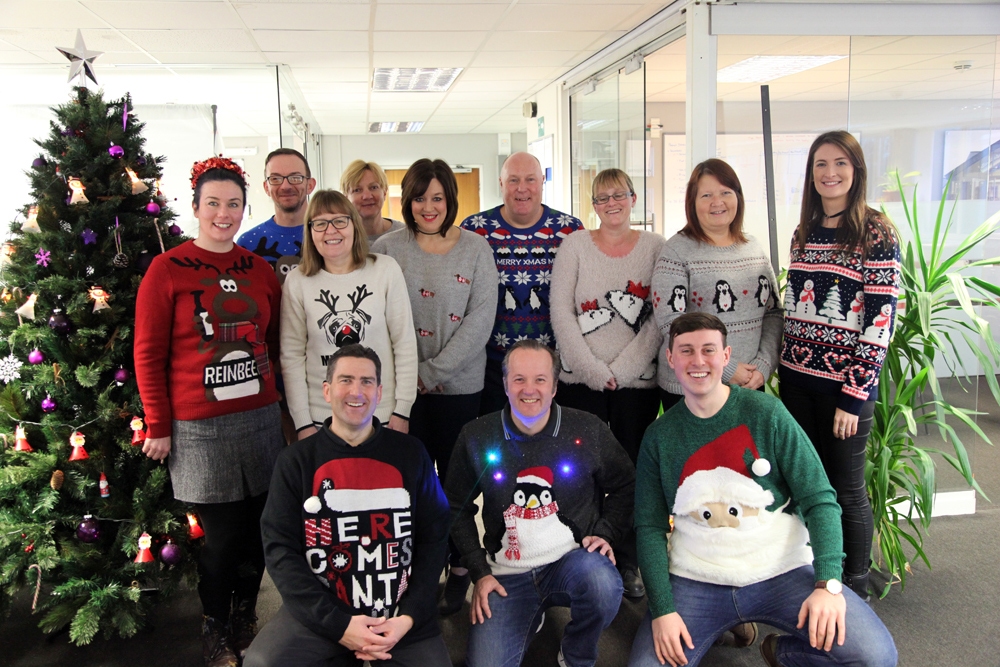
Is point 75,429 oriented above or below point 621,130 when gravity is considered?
below

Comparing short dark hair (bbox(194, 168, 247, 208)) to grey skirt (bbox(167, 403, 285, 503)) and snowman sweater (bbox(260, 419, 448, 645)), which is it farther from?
snowman sweater (bbox(260, 419, 448, 645))

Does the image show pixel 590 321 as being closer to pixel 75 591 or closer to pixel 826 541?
pixel 826 541

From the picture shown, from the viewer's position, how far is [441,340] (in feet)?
8.41

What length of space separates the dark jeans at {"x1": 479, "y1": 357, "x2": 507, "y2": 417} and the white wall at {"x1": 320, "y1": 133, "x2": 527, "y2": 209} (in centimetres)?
882

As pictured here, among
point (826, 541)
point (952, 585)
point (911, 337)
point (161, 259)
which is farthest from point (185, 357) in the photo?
point (952, 585)

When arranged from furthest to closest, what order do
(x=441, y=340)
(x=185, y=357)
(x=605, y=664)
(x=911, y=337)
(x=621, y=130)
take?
1. (x=621, y=130)
2. (x=911, y=337)
3. (x=441, y=340)
4. (x=605, y=664)
5. (x=185, y=357)

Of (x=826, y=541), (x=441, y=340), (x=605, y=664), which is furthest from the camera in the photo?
(x=441, y=340)

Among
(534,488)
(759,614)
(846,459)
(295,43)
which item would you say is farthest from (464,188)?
(759,614)

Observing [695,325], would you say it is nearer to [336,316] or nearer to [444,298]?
[444,298]

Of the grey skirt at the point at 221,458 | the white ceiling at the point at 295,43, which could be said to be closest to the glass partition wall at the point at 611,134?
the white ceiling at the point at 295,43

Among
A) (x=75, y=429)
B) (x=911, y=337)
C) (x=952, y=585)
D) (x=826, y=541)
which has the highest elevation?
(x=911, y=337)

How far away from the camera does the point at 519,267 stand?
271 centimetres

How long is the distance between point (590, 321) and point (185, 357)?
53.4 inches

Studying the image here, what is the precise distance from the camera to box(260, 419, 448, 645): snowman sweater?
1.89m
